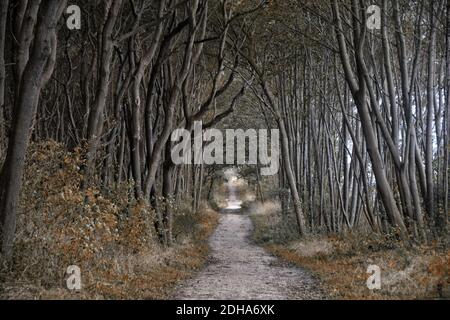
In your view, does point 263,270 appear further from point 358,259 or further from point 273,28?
point 273,28

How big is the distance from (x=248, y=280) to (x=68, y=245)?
12.3 ft

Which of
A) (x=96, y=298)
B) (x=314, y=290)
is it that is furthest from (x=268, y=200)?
(x=96, y=298)

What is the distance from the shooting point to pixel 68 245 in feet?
21.7

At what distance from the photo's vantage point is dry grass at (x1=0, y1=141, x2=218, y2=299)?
230 inches

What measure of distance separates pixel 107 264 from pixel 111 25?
14.9ft

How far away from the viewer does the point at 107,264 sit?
7602 millimetres

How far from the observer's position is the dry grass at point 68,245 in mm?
5848

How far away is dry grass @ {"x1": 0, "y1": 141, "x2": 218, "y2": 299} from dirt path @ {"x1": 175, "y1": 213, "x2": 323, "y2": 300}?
573mm
